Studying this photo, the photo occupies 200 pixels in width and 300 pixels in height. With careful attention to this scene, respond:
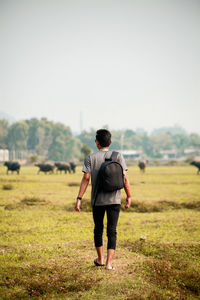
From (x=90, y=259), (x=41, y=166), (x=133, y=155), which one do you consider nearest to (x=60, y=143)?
(x=133, y=155)

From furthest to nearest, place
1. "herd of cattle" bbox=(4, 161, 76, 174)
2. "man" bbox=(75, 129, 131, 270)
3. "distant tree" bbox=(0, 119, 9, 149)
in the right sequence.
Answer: "distant tree" bbox=(0, 119, 9, 149) → "herd of cattle" bbox=(4, 161, 76, 174) → "man" bbox=(75, 129, 131, 270)

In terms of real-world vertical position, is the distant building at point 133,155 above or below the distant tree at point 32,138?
below

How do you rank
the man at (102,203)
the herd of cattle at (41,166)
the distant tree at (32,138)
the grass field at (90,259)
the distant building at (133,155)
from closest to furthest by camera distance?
1. the grass field at (90,259)
2. the man at (102,203)
3. the herd of cattle at (41,166)
4. the distant tree at (32,138)
5. the distant building at (133,155)

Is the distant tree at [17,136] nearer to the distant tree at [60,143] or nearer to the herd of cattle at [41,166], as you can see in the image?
the distant tree at [60,143]

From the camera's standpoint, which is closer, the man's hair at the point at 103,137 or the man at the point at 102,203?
the man at the point at 102,203

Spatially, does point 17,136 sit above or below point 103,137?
above

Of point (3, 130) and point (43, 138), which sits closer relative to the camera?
point (3, 130)

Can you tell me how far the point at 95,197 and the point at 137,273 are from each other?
1.23 m

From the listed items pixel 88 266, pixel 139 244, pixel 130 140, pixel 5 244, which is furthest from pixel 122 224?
pixel 130 140

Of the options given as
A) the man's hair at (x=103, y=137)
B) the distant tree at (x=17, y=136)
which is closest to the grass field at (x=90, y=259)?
the man's hair at (x=103, y=137)

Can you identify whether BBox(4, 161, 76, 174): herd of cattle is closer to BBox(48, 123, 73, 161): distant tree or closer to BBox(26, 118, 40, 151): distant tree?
BBox(26, 118, 40, 151): distant tree

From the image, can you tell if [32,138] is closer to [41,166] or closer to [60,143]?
[60,143]

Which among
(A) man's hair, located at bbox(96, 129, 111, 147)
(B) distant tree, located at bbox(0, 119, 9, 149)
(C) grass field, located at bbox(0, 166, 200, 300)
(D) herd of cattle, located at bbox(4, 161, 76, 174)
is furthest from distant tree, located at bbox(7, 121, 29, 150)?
(A) man's hair, located at bbox(96, 129, 111, 147)

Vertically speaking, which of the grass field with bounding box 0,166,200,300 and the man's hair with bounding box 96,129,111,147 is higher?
the man's hair with bounding box 96,129,111,147
